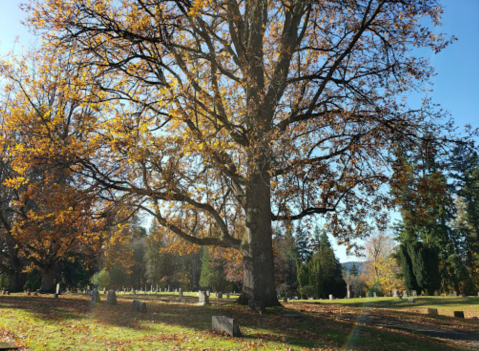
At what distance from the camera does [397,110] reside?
9.81 metres

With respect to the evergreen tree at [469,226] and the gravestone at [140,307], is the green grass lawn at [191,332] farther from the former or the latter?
the evergreen tree at [469,226]

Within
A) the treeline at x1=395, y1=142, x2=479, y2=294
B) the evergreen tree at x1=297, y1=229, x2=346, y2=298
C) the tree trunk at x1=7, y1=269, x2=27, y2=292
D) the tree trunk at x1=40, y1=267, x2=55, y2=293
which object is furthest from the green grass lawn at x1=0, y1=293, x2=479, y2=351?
the evergreen tree at x1=297, y1=229, x2=346, y2=298

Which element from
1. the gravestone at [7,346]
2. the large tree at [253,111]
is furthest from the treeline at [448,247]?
the gravestone at [7,346]

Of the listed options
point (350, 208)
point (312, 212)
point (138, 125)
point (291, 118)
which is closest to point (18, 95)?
point (138, 125)

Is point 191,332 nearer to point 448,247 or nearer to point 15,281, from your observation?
point 15,281

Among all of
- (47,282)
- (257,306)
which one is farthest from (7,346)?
(47,282)

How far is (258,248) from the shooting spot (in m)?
11.2

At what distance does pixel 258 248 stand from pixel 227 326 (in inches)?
144

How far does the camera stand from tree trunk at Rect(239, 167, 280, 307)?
10.9 metres

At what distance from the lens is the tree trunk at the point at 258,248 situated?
35.9ft

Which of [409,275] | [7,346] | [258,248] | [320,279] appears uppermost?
[258,248]

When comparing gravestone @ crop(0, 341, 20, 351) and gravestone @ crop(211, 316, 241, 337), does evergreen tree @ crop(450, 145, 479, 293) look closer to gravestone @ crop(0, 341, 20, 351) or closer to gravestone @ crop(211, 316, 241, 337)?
gravestone @ crop(211, 316, 241, 337)

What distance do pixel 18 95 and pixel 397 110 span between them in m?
19.9

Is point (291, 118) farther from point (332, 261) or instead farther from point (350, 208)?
point (332, 261)
